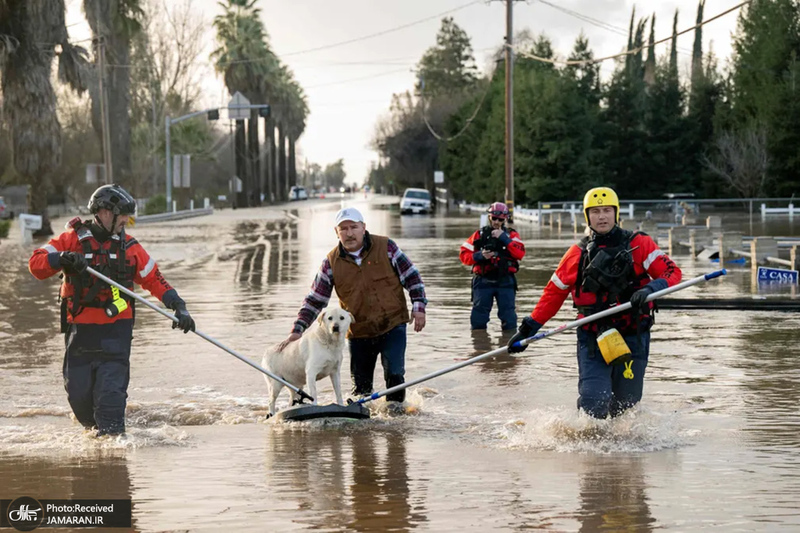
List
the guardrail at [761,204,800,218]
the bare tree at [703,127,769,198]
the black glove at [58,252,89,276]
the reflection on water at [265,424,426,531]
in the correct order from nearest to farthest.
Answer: the reflection on water at [265,424,426,531], the black glove at [58,252,89,276], the guardrail at [761,204,800,218], the bare tree at [703,127,769,198]

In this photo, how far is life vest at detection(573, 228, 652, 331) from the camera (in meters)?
8.11

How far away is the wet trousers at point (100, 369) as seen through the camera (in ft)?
27.1

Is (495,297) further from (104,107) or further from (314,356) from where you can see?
(104,107)

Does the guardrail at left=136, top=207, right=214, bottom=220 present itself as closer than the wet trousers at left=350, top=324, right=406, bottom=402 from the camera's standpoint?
No

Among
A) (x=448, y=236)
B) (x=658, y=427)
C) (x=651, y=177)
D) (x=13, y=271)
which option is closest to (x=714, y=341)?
(x=658, y=427)

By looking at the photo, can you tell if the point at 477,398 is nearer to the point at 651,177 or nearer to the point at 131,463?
the point at 131,463

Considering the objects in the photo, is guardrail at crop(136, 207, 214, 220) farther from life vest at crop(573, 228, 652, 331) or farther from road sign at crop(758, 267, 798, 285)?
life vest at crop(573, 228, 652, 331)

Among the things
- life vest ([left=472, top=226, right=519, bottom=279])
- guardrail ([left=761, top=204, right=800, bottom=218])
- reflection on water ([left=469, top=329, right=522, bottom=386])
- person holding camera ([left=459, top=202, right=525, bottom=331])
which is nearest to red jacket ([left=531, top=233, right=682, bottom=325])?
reflection on water ([left=469, top=329, right=522, bottom=386])

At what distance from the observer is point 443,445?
857 centimetres

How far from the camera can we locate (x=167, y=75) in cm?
8375

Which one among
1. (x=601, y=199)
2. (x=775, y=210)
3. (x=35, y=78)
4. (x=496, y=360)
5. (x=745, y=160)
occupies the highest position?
(x=35, y=78)

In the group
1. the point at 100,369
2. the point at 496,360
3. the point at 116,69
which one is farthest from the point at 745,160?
the point at 100,369

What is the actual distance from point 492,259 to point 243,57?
3314 inches

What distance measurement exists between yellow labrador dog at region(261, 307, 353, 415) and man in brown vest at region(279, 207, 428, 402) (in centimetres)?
12
